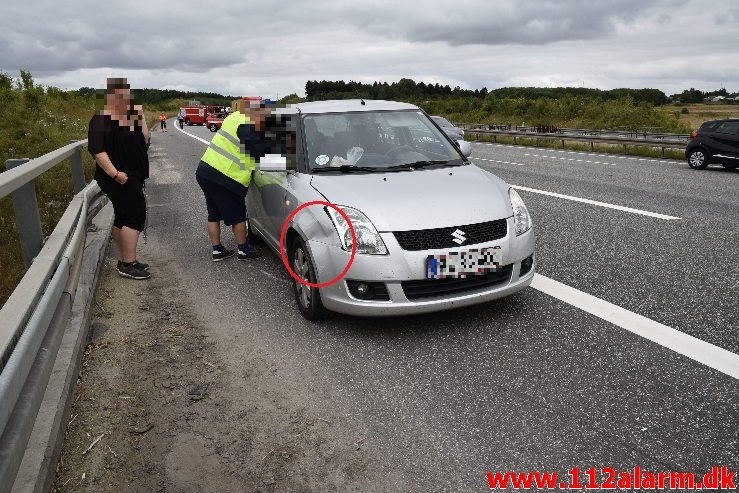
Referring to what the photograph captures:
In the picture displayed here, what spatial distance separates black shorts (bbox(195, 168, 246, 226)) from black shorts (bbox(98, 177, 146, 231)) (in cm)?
66

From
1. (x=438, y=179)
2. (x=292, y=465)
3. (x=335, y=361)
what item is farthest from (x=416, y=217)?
(x=292, y=465)

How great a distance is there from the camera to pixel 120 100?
526 centimetres

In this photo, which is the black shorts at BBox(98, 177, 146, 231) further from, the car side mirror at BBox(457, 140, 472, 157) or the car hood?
the car side mirror at BBox(457, 140, 472, 157)

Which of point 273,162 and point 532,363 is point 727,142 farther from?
point 532,363

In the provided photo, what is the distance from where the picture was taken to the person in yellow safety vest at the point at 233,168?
18.8 feet

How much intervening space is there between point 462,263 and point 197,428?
1984mm

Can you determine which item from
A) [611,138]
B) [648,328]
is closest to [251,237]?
[648,328]

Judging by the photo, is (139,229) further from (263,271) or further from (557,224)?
(557,224)

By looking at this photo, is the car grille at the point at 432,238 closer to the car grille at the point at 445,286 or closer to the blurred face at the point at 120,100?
the car grille at the point at 445,286

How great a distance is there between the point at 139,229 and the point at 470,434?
399 cm

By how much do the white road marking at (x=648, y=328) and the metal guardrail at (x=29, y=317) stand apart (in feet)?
11.9

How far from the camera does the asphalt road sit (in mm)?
2902

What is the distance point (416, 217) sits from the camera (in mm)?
4152

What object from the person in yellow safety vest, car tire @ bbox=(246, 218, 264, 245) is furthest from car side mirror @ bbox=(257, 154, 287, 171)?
car tire @ bbox=(246, 218, 264, 245)
